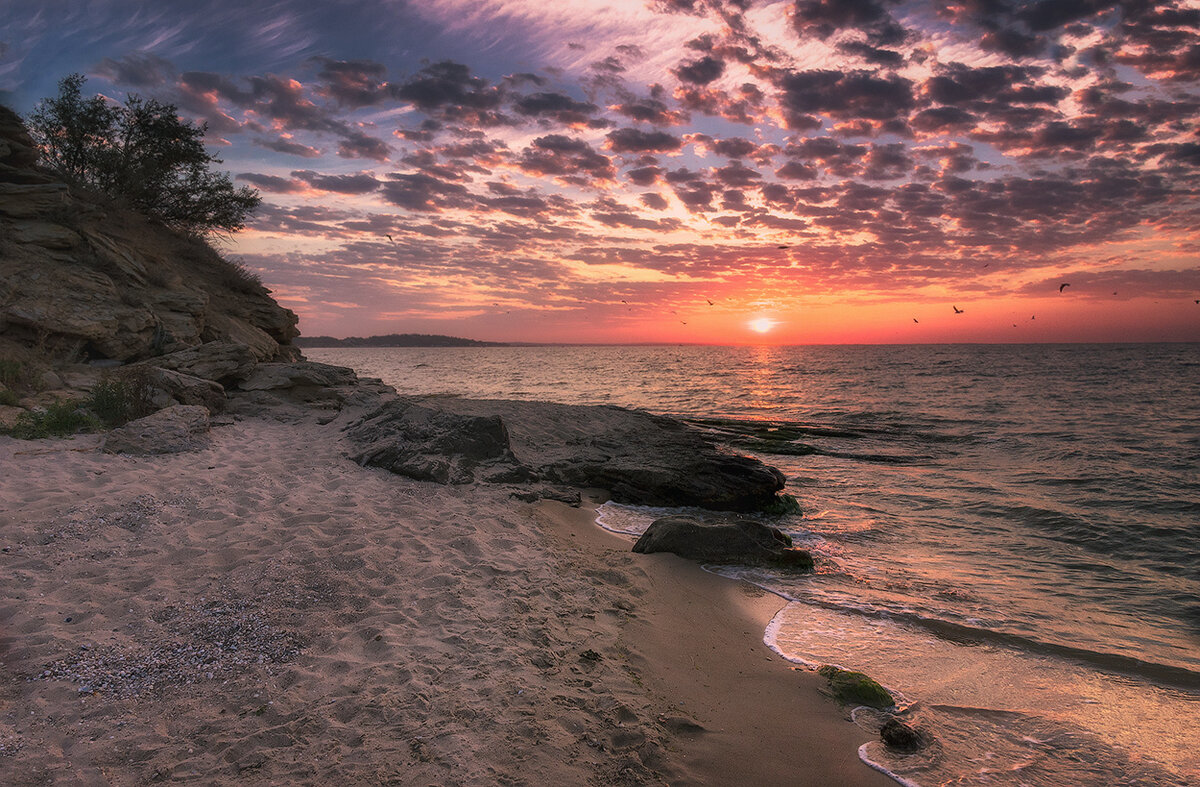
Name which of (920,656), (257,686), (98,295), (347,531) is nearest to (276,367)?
(98,295)

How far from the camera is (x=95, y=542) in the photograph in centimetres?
578

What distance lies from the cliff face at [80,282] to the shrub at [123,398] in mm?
2846

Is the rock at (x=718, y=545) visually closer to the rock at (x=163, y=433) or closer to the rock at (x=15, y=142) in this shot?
the rock at (x=163, y=433)

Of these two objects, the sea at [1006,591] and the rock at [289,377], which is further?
the rock at [289,377]

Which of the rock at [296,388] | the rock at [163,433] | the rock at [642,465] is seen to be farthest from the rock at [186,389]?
the rock at [642,465]

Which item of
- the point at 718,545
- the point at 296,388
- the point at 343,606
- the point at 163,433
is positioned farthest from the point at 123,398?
the point at 718,545

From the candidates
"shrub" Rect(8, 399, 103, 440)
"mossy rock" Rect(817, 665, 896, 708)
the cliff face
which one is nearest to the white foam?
"mossy rock" Rect(817, 665, 896, 708)

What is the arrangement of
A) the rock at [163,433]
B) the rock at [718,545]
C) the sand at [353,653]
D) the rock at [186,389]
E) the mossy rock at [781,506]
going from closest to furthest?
the sand at [353,653]
the rock at [718,545]
the rock at [163,433]
the rock at [186,389]
the mossy rock at [781,506]

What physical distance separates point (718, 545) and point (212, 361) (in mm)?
12629

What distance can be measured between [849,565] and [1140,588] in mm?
4173

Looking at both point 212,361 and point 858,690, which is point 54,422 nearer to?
point 212,361

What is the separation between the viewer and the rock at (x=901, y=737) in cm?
438

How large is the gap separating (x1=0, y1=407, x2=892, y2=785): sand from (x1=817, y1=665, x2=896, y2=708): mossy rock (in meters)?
0.28

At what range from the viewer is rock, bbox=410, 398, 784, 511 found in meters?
11.6
